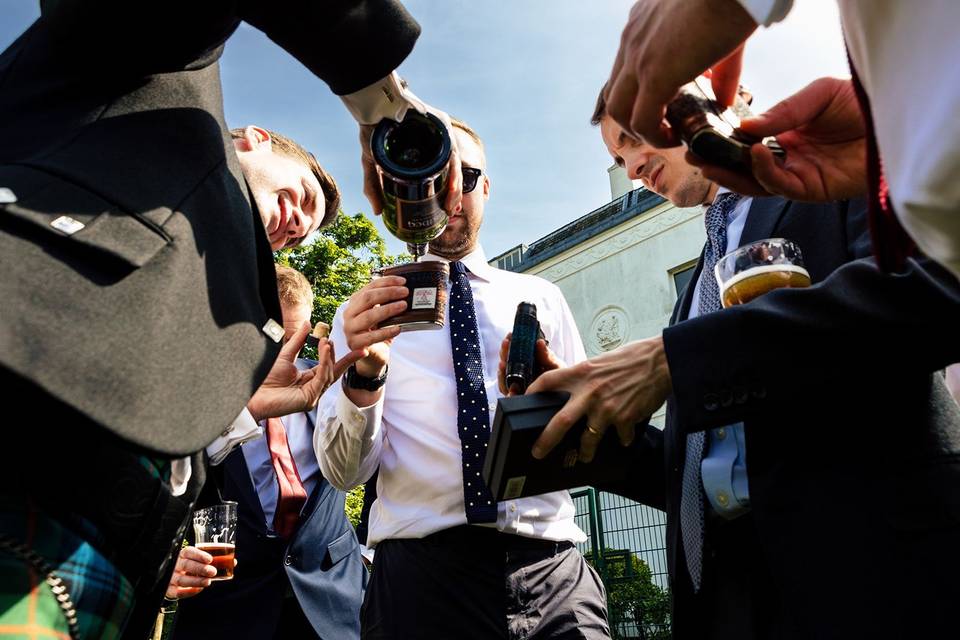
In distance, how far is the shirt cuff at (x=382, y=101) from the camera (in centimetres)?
162

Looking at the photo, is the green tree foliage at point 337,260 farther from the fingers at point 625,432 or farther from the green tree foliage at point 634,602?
the fingers at point 625,432

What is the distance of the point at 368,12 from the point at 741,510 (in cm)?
150

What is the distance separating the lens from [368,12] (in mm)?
1333

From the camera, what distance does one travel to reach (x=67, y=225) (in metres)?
0.85

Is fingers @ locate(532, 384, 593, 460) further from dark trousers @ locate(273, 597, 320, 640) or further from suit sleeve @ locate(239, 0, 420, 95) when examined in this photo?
dark trousers @ locate(273, 597, 320, 640)

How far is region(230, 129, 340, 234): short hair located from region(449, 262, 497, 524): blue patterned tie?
60 centimetres

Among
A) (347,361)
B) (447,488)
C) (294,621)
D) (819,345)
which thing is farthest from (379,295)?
(294,621)

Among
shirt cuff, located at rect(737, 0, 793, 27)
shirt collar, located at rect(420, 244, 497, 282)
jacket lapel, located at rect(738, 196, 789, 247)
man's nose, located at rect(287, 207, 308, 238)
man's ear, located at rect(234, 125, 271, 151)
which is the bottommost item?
shirt cuff, located at rect(737, 0, 793, 27)

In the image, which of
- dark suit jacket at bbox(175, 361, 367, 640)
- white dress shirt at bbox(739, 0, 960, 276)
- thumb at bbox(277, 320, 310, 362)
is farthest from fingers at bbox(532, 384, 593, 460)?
dark suit jacket at bbox(175, 361, 367, 640)

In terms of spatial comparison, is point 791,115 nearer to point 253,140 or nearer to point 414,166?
point 414,166

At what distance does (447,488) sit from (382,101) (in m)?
1.46

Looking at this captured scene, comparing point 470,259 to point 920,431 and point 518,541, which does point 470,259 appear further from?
point 920,431

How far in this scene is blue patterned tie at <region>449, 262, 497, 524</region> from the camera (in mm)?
2414

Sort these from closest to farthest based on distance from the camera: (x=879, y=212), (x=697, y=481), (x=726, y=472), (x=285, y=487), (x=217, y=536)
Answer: (x=879, y=212) → (x=726, y=472) → (x=697, y=481) → (x=217, y=536) → (x=285, y=487)
